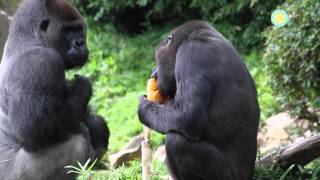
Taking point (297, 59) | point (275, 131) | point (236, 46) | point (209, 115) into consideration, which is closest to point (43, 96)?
point (209, 115)

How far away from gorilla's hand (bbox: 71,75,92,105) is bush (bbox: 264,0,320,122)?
265cm

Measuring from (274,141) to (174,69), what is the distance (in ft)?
12.7

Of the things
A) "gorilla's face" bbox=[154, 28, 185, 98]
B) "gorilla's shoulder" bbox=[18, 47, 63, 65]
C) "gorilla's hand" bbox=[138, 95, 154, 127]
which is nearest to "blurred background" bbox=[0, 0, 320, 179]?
"gorilla's hand" bbox=[138, 95, 154, 127]

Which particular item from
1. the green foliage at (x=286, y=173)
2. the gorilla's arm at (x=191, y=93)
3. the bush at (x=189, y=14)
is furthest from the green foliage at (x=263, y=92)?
the gorilla's arm at (x=191, y=93)

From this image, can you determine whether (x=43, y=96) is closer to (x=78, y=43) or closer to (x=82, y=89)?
(x=82, y=89)

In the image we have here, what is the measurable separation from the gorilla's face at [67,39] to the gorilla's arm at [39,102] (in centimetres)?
24

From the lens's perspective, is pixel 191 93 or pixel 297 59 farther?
pixel 297 59

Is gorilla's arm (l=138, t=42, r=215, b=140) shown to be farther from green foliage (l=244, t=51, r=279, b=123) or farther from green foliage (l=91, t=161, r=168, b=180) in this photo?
green foliage (l=244, t=51, r=279, b=123)

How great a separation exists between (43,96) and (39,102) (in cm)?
6

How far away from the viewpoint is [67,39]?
20.1 ft

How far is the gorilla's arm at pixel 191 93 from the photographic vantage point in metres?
5.20

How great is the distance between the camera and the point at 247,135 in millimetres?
5410

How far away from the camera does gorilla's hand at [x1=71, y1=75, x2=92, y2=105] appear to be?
19.7 ft

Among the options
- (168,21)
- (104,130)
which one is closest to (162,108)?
(104,130)
